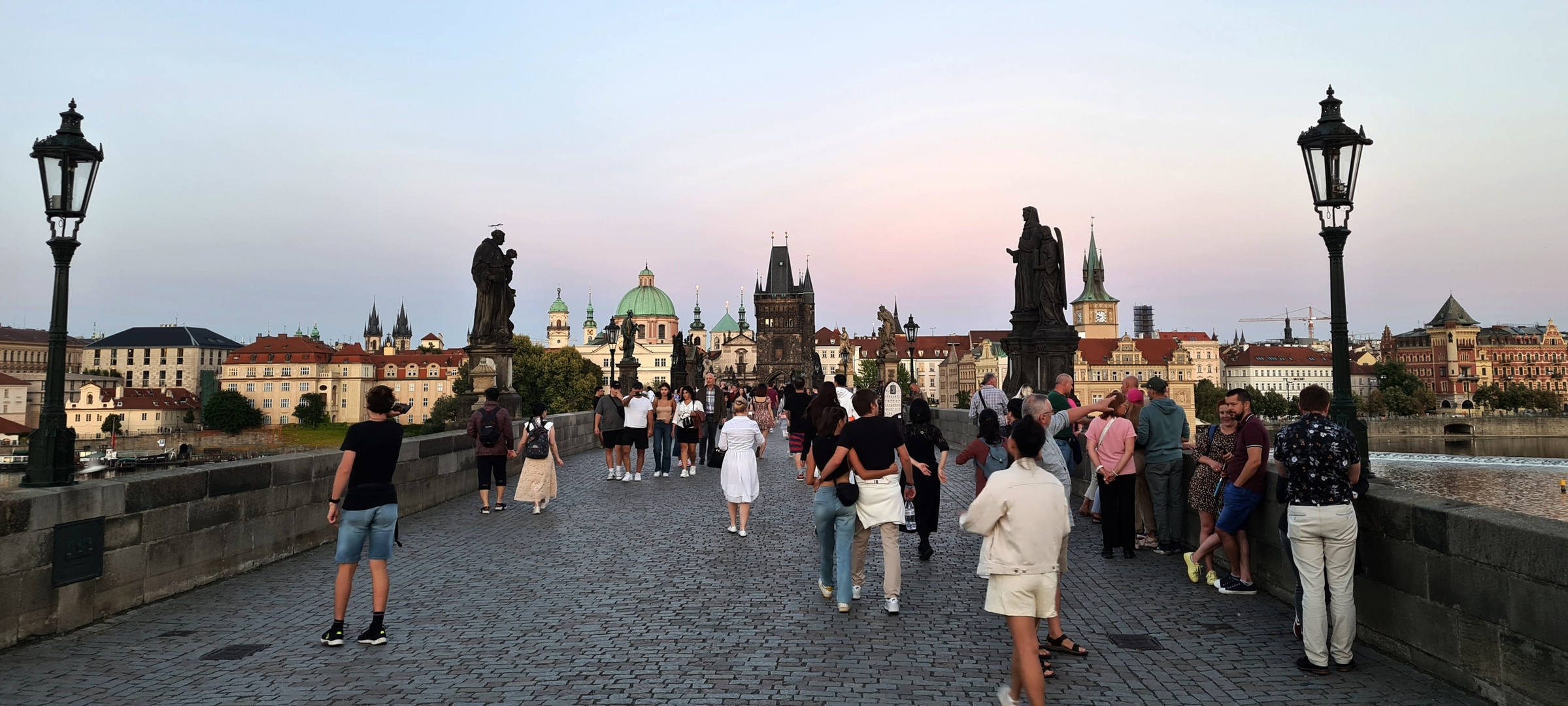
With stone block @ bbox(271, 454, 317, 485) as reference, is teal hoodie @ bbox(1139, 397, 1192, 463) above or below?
above

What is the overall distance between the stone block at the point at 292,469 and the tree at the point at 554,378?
253 ft

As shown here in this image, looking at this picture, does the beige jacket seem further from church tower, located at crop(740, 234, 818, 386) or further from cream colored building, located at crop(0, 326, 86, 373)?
cream colored building, located at crop(0, 326, 86, 373)

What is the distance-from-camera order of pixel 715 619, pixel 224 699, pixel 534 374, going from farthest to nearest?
pixel 534 374 → pixel 715 619 → pixel 224 699

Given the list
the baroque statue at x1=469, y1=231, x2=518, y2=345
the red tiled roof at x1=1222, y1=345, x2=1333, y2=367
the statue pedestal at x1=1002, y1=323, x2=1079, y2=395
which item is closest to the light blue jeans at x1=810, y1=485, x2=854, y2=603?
the statue pedestal at x1=1002, y1=323, x2=1079, y2=395

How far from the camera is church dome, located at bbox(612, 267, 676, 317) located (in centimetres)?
16725

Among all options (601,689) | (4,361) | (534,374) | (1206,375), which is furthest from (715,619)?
(4,361)

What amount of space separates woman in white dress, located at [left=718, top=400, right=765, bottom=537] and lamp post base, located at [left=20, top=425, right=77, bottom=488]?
17.8 feet

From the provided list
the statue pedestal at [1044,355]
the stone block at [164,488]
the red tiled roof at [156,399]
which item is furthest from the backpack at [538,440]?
the red tiled roof at [156,399]

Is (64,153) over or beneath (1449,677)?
over

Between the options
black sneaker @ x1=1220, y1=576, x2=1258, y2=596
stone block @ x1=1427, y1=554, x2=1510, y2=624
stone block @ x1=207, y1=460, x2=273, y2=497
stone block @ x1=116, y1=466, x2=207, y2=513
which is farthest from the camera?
stone block @ x1=207, y1=460, x2=273, y2=497

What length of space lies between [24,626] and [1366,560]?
27.3 ft

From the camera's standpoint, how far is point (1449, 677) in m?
5.28

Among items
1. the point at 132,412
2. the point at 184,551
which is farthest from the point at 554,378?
the point at 184,551

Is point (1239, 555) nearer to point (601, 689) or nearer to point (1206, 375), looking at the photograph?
point (601, 689)
